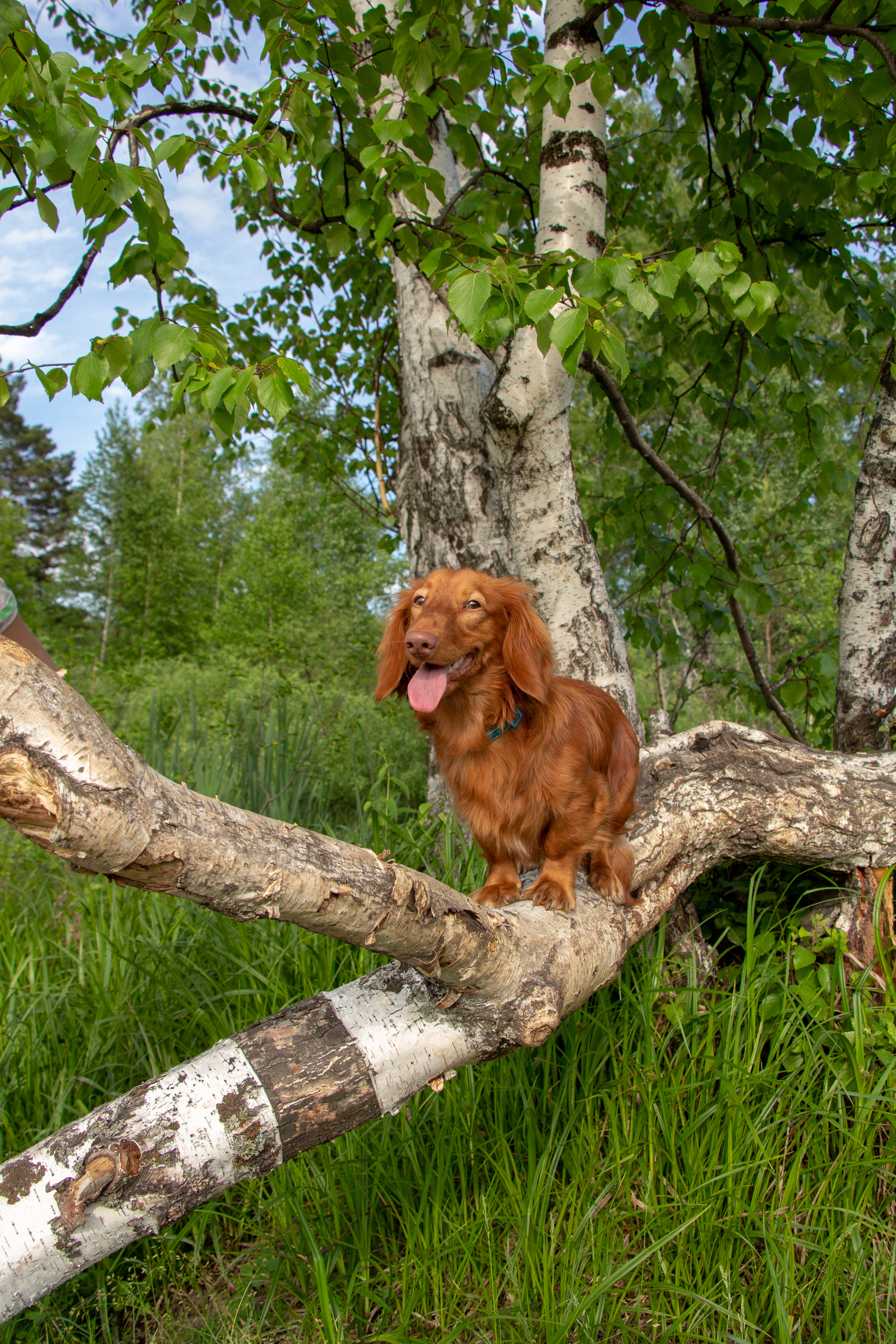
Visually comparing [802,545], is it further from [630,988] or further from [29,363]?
[29,363]

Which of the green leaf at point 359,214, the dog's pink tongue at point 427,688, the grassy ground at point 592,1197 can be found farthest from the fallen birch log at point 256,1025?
the green leaf at point 359,214

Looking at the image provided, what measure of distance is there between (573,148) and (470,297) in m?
1.54

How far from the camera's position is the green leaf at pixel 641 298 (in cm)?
189

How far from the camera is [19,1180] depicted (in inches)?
49.3

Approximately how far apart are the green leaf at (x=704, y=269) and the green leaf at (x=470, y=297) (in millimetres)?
577

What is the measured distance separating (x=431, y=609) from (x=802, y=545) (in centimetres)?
419

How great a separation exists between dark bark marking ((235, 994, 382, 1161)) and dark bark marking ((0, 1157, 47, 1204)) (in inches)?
14.0

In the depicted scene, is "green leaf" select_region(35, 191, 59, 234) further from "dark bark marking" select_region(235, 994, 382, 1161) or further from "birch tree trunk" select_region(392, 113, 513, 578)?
"dark bark marking" select_region(235, 994, 382, 1161)

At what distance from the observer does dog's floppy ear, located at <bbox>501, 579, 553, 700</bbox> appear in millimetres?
2160

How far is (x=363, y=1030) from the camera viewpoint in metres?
1.53

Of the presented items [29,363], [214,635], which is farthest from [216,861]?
[214,635]

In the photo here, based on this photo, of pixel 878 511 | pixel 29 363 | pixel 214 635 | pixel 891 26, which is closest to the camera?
pixel 29 363

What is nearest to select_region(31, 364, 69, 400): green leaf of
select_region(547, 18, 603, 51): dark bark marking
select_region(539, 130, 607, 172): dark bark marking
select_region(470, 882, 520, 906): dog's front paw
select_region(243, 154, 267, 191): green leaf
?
select_region(243, 154, 267, 191): green leaf

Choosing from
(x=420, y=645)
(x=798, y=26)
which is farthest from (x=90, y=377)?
(x=798, y=26)
